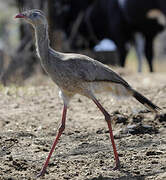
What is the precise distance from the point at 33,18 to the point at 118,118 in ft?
5.97

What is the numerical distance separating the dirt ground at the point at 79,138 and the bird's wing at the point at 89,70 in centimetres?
33

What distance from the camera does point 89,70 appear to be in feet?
14.7

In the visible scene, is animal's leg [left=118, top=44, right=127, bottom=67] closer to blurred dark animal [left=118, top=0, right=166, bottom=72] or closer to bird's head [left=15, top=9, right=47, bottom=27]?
blurred dark animal [left=118, top=0, right=166, bottom=72]

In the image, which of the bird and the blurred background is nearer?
the bird

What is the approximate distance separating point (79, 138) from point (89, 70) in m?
1.03

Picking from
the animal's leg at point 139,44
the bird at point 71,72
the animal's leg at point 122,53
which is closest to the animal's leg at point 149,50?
the animal's leg at point 139,44

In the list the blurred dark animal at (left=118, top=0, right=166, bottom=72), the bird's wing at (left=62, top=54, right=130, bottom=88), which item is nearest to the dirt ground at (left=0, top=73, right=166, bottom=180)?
the bird's wing at (left=62, top=54, right=130, bottom=88)

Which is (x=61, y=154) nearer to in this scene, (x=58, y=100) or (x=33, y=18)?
(x=33, y=18)

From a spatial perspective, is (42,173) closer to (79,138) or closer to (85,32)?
(79,138)

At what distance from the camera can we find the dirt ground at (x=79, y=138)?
4176 mm

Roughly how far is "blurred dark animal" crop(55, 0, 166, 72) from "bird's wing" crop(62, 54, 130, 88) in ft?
21.3

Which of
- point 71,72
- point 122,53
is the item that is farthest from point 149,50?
point 71,72

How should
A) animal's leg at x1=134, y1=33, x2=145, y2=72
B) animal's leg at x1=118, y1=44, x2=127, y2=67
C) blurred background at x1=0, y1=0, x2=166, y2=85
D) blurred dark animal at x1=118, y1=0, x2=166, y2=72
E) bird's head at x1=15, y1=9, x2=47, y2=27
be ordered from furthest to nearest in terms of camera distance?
animal's leg at x1=118, y1=44, x2=127, y2=67
animal's leg at x1=134, y1=33, x2=145, y2=72
blurred dark animal at x1=118, y1=0, x2=166, y2=72
blurred background at x1=0, y1=0, x2=166, y2=85
bird's head at x1=15, y1=9, x2=47, y2=27

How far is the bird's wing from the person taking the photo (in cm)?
443
